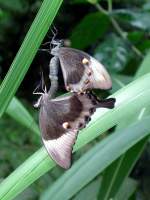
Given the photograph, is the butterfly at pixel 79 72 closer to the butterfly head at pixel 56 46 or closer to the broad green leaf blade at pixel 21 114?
the butterfly head at pixel 56 46

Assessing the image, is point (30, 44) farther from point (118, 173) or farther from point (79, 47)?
point (79, 47)

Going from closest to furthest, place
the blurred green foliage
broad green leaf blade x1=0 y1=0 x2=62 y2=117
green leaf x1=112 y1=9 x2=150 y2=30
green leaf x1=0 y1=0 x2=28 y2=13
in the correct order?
1. broad green leaf blade x1=0 y1=0 x2=62 y2=117
2. the blurred green foliage
3. green leaf x1=112 y1=9 x2=150 y2=30
4. green leaf x1=0 y1=0 x2=28 y2=13

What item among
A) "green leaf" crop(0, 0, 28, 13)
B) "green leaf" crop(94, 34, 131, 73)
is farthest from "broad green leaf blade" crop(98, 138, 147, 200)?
"green leaf" crop(0, 0, 28, 13)

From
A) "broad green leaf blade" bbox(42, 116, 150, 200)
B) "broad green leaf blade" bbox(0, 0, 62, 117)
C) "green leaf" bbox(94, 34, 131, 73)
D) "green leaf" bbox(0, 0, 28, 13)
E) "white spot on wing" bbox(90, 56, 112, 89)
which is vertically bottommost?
"green leaf" bbox(94, 34, 131, 73)

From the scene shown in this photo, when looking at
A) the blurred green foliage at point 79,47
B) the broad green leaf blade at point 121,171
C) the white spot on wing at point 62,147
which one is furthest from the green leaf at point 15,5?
the white spot on wing at point 62,147

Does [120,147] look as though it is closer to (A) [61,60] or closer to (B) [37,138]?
(A) [61,60]

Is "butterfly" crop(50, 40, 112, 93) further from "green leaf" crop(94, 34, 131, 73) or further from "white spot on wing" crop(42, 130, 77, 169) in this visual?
"green leaf" crop(94, 34, 131, 73)

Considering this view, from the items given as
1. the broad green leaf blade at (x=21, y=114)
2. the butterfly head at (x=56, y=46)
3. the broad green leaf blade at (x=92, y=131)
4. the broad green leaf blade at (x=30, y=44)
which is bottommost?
the broad green leaf blade at (x=21, y=114)
